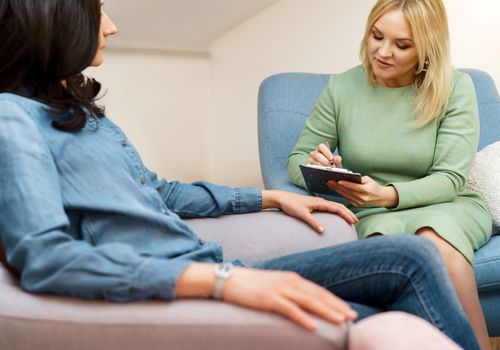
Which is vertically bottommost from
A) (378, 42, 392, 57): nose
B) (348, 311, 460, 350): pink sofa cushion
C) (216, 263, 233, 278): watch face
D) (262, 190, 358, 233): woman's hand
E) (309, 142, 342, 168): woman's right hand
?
(262, 190, 358, 233): woman's hand

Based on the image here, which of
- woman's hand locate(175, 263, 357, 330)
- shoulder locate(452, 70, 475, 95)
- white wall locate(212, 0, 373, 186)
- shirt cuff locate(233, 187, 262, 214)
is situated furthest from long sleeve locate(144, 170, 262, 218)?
white wall locate(212, 0, 373, 186)

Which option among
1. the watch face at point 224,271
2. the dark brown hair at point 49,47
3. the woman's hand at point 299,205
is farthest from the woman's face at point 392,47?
the watch face at point 224,271

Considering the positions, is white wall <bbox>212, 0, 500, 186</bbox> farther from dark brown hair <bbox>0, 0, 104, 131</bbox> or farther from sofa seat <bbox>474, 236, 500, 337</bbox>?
dark brown hair <bbox>0, 0, 104, 131</bbox>

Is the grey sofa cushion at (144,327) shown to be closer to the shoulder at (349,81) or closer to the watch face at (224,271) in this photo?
the watch face at (224,271)

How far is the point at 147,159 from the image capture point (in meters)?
2.85

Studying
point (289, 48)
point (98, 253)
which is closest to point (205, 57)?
point (289, 48)

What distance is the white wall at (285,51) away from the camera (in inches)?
98.7

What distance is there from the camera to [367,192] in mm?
1538

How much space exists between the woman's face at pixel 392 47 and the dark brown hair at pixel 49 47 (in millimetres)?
832

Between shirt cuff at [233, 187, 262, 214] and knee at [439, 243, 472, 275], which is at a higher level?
shirt cuff at [233, 187, 262, 214]

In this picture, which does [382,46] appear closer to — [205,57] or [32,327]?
[32,327]

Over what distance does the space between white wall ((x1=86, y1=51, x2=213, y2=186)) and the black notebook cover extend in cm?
131

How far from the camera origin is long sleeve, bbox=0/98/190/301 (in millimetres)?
896

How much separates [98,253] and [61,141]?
0.24 m
